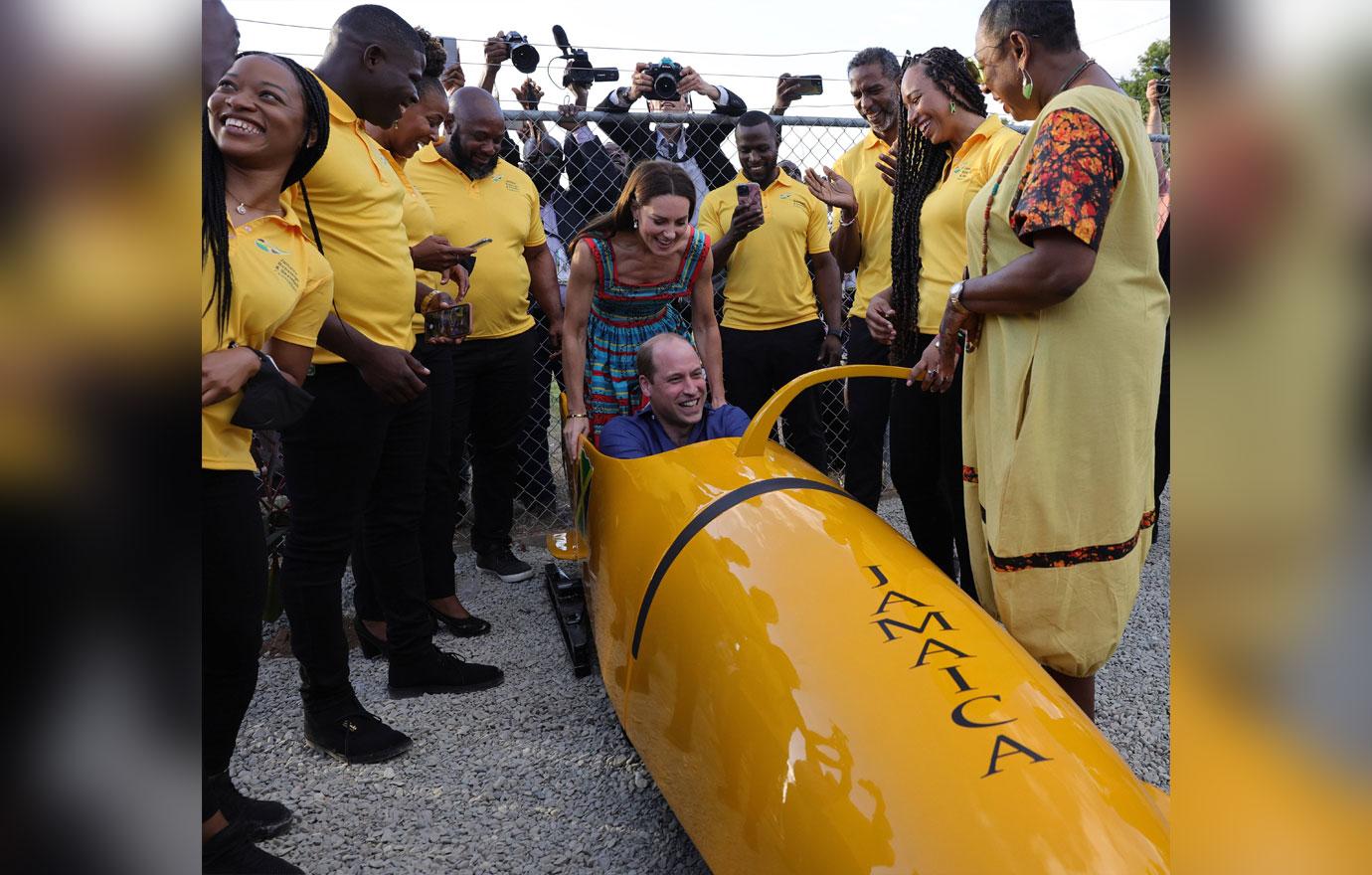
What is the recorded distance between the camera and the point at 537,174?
4.65 metres

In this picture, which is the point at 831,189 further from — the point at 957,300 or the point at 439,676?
the point at 439,676

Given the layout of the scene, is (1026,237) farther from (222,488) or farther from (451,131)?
(451,131)

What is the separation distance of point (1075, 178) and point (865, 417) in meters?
2.03

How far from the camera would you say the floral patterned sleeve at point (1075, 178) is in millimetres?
1665

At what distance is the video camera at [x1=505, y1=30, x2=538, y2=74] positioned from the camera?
14.7ft

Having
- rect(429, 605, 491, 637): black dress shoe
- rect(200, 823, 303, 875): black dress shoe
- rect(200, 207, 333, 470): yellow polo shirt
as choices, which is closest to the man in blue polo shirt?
rect(200, 207, 333, 470): yellow polo shirt

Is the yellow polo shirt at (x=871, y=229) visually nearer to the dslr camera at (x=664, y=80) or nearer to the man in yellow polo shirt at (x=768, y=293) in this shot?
the man in yellow polo shirt at (x=768, y=293)

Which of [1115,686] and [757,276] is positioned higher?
[757,276]

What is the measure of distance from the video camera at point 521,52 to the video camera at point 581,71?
0.57 feet

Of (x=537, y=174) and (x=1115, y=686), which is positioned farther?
(x=537, y=174)

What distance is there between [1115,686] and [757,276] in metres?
2.32

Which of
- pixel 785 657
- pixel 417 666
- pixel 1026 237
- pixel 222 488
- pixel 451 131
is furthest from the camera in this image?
pixel 451 131
